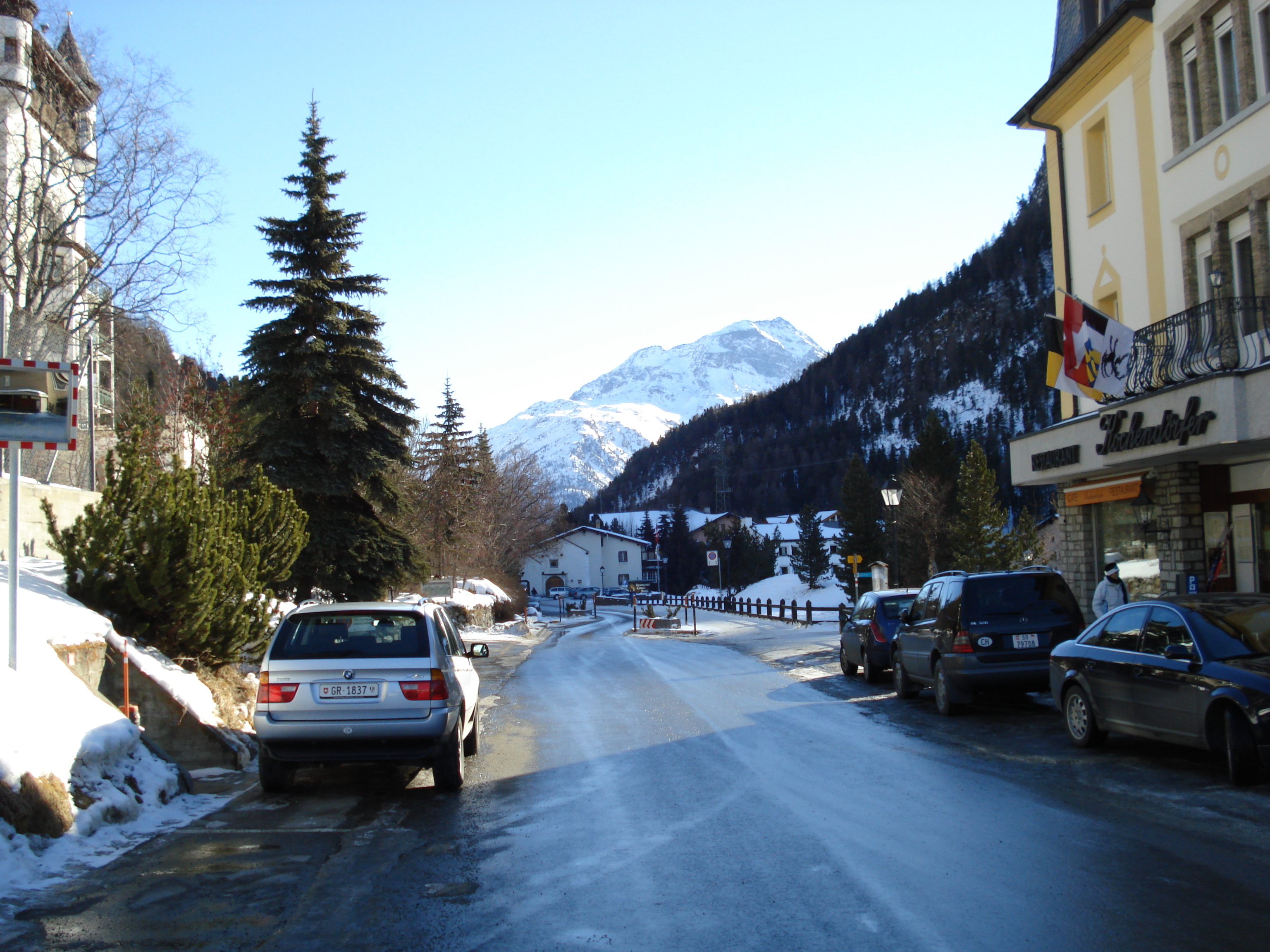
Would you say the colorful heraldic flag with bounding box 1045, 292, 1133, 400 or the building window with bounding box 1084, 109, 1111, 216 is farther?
the building window with bounding box 1084, 109, 1111, 216

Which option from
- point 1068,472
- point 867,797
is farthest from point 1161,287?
point 867,797

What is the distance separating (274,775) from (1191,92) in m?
17.7

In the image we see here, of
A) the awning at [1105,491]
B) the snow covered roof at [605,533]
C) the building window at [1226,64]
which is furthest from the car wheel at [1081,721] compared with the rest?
the snow covered roof at [605,533]

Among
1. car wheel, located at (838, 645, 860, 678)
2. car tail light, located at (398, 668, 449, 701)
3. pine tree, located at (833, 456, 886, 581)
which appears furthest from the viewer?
pine tree, located at (833, 456, 886, 581)

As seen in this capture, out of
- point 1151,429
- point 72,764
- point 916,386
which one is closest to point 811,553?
point 1151,429

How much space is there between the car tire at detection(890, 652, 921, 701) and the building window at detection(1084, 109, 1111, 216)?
11108 mm

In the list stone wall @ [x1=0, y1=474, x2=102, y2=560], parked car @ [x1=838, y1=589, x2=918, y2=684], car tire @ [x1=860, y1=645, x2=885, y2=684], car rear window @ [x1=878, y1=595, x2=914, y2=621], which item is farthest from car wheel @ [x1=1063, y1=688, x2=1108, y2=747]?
stone wall @ [x1=0, y1=474, x2=102, y2=560]

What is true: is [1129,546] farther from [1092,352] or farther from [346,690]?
[346,690]

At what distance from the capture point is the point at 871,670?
18000 millimetres

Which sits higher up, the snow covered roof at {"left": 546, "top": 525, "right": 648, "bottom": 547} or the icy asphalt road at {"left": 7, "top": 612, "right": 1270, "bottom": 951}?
the snow covered roof at {"left": 546, "top": 525, "right": 648, "bottom": 547}

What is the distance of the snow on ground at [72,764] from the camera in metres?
6.39

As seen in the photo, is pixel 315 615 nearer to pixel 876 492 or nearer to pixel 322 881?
pixel 322 881

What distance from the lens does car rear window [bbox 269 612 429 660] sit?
28.8ft

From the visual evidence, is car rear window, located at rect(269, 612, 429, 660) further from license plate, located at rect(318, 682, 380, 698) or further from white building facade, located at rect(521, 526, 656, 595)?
white building facade, located at rect(521, 526, 656, 595)
